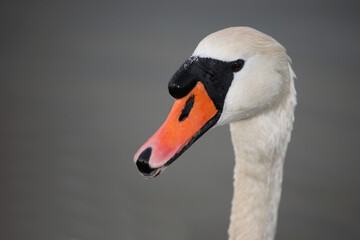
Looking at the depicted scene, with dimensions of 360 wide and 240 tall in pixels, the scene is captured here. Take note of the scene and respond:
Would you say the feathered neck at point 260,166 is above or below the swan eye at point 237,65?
below

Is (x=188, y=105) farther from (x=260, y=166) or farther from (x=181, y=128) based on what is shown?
(x=260, y=166)

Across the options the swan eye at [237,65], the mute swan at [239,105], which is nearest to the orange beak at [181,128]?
the mute swan at [239,105]

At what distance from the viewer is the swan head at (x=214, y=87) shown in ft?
4.13

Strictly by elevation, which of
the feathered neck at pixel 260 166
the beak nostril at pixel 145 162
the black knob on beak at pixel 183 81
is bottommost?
the feathered neck at pixel 260 166

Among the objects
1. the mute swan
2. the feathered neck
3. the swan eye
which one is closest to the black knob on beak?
the mute swan

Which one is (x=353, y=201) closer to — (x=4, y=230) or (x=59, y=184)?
(x=59, y=184)

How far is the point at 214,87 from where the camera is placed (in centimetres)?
129

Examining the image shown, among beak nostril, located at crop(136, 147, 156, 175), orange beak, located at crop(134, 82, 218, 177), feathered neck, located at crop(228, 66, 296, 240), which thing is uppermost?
orange beak, located at crop(134, 82, 218, 177)

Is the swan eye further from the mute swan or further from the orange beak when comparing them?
the orange beak

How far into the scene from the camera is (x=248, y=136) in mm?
1391

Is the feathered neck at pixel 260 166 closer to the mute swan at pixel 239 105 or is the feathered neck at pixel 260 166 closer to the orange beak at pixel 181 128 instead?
the mute swan at pixel 239 105

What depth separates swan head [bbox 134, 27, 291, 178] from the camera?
4.13 ft

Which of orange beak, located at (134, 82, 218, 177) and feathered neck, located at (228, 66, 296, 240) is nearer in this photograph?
orange beak, located at (134, 82, 218, 177)

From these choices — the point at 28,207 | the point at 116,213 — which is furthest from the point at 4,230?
the point at 116,213
